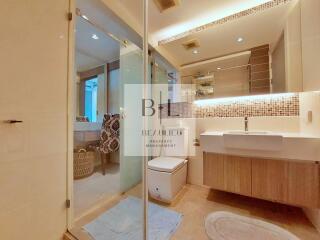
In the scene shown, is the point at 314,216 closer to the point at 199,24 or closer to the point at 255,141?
the point at 255,141

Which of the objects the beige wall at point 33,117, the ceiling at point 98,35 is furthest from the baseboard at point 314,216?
the ceiling at point 98,35

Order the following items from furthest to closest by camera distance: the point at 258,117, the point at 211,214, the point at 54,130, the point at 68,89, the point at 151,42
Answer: the point at 151,42, the point at 258,117, the point at 211,214, the point at 68,89, the point at 54,130

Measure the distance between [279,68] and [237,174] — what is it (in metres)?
1.21

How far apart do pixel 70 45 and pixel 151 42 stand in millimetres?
1217

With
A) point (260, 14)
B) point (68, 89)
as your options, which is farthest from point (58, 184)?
point (260, 14)

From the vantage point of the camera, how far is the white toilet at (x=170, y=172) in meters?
1.67

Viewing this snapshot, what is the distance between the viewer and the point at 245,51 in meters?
1.83

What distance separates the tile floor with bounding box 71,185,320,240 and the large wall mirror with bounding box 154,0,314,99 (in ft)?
3.98

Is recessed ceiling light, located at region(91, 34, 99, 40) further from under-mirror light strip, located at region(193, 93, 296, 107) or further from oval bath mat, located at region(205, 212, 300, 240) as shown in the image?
oval bath mat, located at region(205, 212, 300, 240)

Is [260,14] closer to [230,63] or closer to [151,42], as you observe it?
[230,63]

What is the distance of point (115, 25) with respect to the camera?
1.93 m

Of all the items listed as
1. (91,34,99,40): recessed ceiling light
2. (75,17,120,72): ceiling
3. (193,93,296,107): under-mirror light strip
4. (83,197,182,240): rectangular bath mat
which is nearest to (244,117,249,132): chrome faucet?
(193,93,296,107): under-mirror light strip

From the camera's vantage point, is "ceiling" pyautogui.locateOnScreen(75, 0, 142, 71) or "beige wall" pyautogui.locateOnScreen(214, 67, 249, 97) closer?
"ceiling" pyautogui.locateOnScreen(75, 0, 142, 71)

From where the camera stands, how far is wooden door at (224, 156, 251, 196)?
59.6 inches
